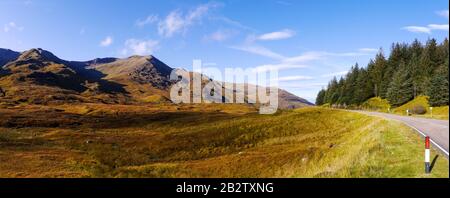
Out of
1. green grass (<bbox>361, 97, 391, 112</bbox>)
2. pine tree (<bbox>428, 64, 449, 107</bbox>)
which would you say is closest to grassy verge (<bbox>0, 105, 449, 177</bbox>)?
pine tree (<bbox>428, 64, 449, 107</bbox>)

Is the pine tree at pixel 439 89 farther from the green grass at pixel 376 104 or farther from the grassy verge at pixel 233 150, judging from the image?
the grassy verge at pixel 233 150

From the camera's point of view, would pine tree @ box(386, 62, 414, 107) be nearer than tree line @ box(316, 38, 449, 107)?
No

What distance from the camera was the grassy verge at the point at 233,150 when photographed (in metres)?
22.7

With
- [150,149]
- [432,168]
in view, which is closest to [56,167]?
[150,149]

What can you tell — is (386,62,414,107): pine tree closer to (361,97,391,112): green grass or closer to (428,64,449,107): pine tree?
(361,97,391,112): green grass

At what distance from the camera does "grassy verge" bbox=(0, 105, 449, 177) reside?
22703mm

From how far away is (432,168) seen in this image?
55.9ft

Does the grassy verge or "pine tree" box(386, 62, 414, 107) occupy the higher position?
"pine tree" box(386, 62, 414, 107)

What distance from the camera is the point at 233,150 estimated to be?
160ft

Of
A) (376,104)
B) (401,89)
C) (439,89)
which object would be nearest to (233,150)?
(439,89)

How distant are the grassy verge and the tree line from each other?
28993 millimetres

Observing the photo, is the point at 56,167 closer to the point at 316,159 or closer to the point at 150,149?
the point at 150,149
